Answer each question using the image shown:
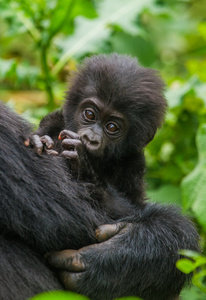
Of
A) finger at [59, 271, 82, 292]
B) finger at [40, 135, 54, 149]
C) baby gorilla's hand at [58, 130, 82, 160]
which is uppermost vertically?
baby gorilla's hand at [58, 130, 82, 160]

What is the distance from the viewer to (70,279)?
2.90 m

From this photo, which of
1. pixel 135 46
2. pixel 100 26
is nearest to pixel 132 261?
pixel 100 26

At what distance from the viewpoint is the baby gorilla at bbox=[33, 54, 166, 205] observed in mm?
3572

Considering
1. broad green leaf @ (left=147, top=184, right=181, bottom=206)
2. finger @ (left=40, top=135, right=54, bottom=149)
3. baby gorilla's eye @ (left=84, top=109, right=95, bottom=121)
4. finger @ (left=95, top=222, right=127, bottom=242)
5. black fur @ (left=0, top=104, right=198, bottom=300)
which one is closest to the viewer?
black fur @ (left=0, top=104, right=198, bottom=300)

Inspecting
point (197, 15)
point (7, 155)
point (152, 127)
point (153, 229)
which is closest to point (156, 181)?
point (152, 127)

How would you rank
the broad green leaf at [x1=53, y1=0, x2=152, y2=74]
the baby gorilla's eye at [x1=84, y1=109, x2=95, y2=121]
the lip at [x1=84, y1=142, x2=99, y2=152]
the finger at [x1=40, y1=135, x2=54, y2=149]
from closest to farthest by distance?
1. the finger at [x1=40, y1=135, x2=54, y2=149]
2. the lip at [x1=84, y1=142, x2=99, y2=152]
3. the baby gorilla's eye at [x1=84, y1=109, x2=95, y2=121]
4. the broad green leaf at [x1=53, y1=0, x2=152, y2=74]

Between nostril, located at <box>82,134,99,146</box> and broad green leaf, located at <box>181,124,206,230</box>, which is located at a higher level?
broad green leaf, located at <box>181,124,206,230</box>

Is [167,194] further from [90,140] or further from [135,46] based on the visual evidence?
[135,46]

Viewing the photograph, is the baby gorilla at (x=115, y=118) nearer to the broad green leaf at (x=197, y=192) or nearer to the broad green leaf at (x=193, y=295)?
the broad green leaf at (x=197, y=192)

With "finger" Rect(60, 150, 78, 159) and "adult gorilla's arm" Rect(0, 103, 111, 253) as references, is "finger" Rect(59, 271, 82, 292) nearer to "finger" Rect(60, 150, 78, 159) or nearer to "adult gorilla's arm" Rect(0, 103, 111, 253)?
"adult gorilla's arm" Rect(0, 103, 111, 253)

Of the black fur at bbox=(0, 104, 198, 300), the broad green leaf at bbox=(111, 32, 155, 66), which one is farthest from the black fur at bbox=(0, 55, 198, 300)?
the broad green leaf at bbox=(111, 32, 155, 66)

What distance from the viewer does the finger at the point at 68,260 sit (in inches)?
114

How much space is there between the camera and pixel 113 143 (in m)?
3.68

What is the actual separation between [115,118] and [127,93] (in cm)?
18
